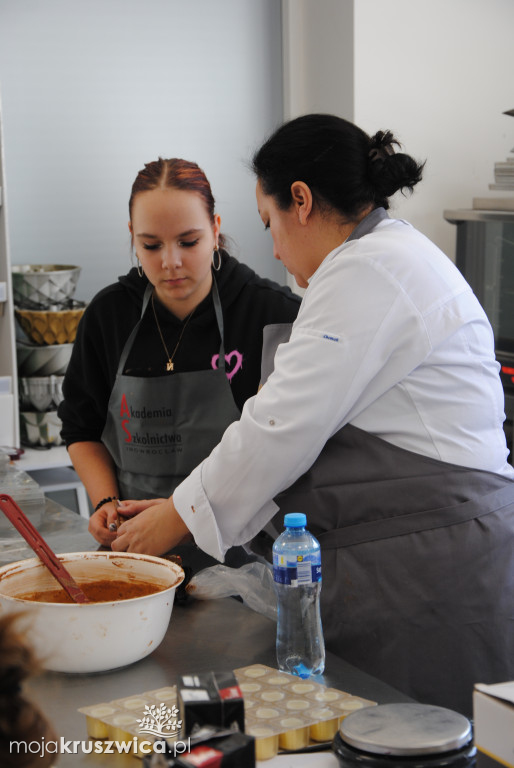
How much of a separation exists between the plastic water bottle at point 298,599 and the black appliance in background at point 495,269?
1828 mm

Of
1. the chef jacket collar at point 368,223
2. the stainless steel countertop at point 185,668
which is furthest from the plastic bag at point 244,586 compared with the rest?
the chef jacket collar at point 368,223

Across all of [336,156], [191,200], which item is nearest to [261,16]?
[191,200]

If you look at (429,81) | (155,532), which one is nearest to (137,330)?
(155,532)

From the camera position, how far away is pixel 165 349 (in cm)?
185

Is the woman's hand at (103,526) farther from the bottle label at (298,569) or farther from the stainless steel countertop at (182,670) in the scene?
the bottle label at (298,569)

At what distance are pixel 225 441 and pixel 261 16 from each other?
2.75m

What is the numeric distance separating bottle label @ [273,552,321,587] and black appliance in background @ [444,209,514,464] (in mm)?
1855

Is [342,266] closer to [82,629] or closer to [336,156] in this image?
[336,156]

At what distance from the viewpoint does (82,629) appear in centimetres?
112

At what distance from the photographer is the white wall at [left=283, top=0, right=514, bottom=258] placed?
321 centimetres

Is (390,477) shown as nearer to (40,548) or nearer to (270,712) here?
(270,712)

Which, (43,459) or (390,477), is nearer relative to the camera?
(390,477)

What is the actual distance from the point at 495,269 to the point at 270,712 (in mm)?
2319

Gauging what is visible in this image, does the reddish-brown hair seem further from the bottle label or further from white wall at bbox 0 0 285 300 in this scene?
white wall at bbox 0 0 285 300
